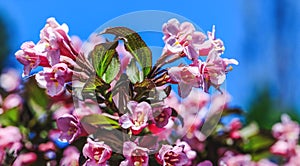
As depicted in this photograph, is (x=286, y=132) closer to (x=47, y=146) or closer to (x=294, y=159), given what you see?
(x=294, y=159)

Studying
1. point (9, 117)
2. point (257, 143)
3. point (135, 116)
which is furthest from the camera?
point (257, 143)

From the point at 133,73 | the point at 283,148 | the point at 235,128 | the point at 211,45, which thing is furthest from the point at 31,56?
the point at 283,148

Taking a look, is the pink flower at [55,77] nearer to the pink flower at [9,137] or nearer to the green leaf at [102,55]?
the green leaf at [102,55]

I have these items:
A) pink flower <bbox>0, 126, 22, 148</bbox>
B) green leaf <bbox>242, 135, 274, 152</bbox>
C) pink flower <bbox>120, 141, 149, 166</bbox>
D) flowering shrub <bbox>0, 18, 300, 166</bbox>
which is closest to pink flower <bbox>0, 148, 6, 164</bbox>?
pink flower <bbox>0, 126, 22, 148</bbox>

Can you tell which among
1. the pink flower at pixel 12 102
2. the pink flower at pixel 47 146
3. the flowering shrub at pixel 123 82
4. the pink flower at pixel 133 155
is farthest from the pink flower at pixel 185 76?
the pink flower at pixel 12 102

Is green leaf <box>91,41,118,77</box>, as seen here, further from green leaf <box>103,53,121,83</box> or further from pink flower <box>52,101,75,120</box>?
pink flower <box>52,101,75,120</box>

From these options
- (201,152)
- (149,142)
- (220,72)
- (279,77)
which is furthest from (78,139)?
(279,77)
